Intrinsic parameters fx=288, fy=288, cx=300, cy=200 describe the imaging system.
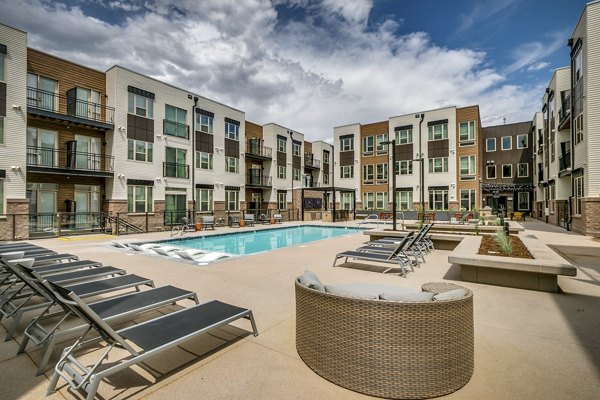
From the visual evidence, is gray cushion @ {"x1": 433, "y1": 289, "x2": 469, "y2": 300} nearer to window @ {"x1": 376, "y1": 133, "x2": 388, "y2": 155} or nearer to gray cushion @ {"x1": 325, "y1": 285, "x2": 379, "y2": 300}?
gray cushion @ {"x1": 325, "y1": 285, "x2": 379, "y2": 300}

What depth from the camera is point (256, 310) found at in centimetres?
479

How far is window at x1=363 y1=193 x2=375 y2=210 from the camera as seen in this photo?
3577cm

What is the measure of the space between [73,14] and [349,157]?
2998cm

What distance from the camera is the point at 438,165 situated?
31422 millimetres

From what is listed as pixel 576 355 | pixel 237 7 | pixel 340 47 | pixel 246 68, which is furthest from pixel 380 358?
pixel 246 68

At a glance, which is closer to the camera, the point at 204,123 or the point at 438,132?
the point at 204,123

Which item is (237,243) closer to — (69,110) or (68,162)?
(68,162)

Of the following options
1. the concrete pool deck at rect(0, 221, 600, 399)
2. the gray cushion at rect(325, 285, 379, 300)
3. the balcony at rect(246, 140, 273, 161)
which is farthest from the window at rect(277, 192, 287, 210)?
the gray cushion at rect(325, 285, 379, 300)

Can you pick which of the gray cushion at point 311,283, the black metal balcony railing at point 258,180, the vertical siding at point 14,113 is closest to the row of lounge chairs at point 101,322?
the gray cushion at point 311,283

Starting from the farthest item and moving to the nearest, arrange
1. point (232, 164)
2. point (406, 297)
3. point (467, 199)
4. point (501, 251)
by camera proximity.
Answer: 1. point (467, 199)
2. point (232, 164)
3. point (501, 251)
4. point (406, 297)

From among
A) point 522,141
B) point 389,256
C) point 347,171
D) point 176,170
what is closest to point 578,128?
point 389,256

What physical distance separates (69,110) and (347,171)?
1147 inches

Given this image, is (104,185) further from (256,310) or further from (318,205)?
(318,205)

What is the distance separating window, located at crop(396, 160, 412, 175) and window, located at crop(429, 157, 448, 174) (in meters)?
2.26
